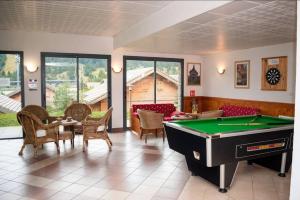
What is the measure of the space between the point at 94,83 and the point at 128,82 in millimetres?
1194

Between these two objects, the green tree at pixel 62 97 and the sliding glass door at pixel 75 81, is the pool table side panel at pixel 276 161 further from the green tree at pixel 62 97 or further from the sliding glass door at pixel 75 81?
the green tree at pixel 62 97

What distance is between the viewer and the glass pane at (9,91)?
759cm

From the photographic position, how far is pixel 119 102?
8914 mm

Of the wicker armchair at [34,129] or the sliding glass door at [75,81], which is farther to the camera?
the sliding glass door at [75,81]

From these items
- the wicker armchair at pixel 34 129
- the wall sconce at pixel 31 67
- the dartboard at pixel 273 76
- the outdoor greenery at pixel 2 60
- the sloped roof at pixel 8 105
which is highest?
the outdoor greenery at pixel 2 60

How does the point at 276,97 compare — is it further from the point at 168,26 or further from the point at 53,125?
the point at 53,125

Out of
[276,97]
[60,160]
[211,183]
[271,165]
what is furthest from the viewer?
[276,97]

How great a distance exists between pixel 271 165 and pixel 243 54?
4.66 meters

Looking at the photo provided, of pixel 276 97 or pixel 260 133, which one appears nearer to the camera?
pixel 260 133

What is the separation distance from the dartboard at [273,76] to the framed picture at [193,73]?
3.07 meters

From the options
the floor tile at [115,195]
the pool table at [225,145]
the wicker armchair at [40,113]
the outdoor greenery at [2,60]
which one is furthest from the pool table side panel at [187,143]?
the outdoor greenery at [2,60]

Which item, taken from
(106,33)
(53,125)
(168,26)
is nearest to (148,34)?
(168,26)

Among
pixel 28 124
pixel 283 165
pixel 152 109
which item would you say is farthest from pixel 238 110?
pixel 28 124

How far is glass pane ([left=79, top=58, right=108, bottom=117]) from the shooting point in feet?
27.8
